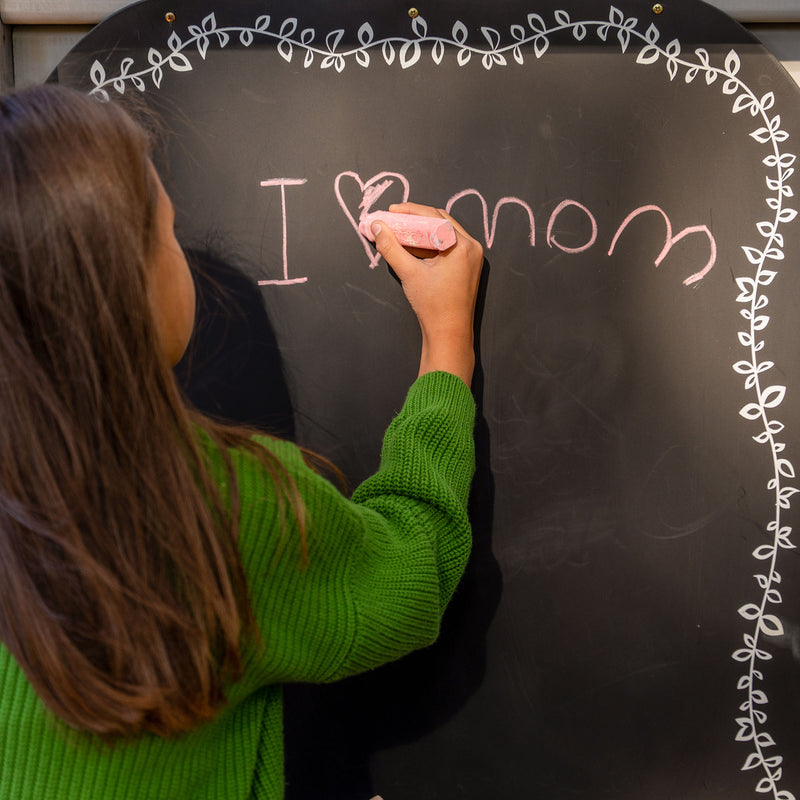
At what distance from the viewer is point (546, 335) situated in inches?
30.8

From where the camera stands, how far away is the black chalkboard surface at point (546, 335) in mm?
753

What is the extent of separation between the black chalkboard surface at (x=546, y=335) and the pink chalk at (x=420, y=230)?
37mm

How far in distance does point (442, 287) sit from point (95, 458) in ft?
1.27

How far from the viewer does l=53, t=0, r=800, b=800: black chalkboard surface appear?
0.75 m

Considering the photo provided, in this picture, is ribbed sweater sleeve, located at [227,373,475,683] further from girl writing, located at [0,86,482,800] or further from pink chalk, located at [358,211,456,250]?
pink chalk, located at [358,211,456,250]

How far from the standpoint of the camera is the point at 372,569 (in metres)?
0.60

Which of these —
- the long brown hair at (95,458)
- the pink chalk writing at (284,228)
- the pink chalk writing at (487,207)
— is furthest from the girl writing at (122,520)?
the pink chalk writing at (487,207)

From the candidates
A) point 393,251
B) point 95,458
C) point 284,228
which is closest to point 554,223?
point 393,251

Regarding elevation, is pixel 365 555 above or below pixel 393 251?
below

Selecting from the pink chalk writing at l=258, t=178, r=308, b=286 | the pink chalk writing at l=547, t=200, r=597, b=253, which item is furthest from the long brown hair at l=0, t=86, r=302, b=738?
the pink chalk writing at l=547, t=200, r=597, b=253

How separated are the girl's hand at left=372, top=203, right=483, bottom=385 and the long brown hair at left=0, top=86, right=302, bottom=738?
296 millimetres

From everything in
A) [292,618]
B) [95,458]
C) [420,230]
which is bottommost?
[292,618]

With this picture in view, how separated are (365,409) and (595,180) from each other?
0.34 metres

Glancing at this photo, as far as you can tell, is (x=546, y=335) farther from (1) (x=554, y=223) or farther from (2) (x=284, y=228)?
(2) (x=284, y=228)
